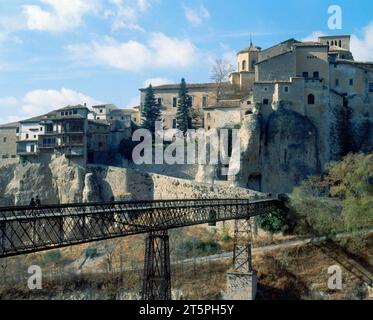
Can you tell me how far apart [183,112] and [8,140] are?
20.1 meters

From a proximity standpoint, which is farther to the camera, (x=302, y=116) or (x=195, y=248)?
(x=302, y=116)

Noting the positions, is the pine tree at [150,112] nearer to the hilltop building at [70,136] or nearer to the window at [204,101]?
the hilltop building at [70,136]

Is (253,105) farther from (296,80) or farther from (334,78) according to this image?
(334,78)

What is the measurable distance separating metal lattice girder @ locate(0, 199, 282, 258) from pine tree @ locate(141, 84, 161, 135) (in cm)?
2565

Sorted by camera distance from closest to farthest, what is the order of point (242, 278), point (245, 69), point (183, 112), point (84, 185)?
point (242, 278), point (84, 185), point (183, 112), point (245, 69)

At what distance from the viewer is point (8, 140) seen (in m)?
74.9

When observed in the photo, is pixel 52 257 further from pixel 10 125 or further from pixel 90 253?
pixel 10 125

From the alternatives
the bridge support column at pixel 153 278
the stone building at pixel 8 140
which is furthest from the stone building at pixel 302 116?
the bridge support column at pixel 153 278

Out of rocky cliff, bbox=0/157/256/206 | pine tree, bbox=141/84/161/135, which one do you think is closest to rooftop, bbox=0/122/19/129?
rocky cliff, bbox=0/157/256/206

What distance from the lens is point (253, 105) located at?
63.9 m

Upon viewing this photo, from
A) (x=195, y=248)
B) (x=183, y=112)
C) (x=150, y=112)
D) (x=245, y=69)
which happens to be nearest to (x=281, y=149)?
(x=195, y=248)

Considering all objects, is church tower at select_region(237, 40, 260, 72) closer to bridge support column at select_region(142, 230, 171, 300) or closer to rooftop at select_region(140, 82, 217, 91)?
rooftop at select_region(140, 82, 217, 91)
